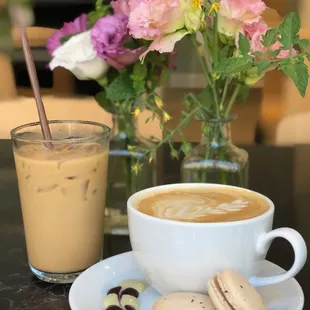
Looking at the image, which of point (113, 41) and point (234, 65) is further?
point (113, 41)

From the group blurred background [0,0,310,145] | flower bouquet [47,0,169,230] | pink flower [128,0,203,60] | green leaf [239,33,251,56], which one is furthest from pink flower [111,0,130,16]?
blurred background [0,0,310,145]

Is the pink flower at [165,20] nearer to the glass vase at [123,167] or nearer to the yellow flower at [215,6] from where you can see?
the yellow flower at [215,6]

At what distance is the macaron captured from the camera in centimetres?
49

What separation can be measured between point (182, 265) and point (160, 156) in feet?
1.95

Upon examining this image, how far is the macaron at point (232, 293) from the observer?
0.49 meters

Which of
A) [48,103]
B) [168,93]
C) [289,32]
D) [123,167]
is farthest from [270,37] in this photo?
[48,103]

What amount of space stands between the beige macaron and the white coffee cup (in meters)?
0.02

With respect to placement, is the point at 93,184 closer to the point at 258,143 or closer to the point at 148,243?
the point at 148,243

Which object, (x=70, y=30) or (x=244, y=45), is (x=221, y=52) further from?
(x=70, y=30)

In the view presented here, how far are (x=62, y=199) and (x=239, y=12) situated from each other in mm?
285

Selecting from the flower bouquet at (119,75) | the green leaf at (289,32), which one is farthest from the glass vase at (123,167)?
the green leaf at (289,32)

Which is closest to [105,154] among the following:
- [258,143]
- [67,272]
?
[67,272]

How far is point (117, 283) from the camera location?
61 cm

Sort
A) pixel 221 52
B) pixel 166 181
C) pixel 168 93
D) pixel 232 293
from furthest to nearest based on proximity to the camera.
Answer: pixel 168 93 < pixel 166 181 < pixel 221 52 < pixel 232 293
